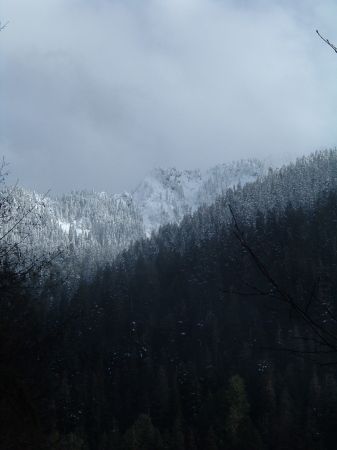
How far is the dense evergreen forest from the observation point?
81.1ft

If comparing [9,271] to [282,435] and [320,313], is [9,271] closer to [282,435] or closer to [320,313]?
[282,435]

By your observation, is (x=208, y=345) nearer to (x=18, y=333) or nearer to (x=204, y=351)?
(x=204, y=351)

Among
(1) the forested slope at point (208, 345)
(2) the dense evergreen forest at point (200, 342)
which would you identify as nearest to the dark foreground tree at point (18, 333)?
(2) the dense evergreen forest at point (200, 342)

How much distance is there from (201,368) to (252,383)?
5516 mm

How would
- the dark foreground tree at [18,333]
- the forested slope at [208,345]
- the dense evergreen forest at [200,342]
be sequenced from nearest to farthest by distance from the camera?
1. the dark foreground tree at [18,333]
2. the dense evergreen forest at [200,342]
3. the forested slope at [208,345]

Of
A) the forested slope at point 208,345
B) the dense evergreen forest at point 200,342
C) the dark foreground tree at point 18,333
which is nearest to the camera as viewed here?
the dark foreground tree at point 18,333

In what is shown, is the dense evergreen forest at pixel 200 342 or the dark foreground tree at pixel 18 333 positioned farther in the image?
the dense evergreen forest at pixel 200 342

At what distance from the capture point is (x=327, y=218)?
2288 inches

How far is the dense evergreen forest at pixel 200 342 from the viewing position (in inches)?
974

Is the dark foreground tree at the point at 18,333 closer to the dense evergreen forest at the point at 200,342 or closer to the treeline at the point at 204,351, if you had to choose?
the dense evergreen forest at the point at 200,342

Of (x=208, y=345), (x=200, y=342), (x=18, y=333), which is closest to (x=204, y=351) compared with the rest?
A: (x=208, y=345)

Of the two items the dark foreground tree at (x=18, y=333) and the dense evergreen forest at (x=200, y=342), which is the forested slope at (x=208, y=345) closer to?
the dense evergreen forest at (x=200, y=342)

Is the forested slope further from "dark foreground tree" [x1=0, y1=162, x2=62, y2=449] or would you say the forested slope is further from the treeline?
"dark foreground tree" [x1=0, y1=162, x2=62, y2=449]

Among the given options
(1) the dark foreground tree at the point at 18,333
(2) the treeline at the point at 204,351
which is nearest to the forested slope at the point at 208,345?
(2) the treeline at the point at 204,351
